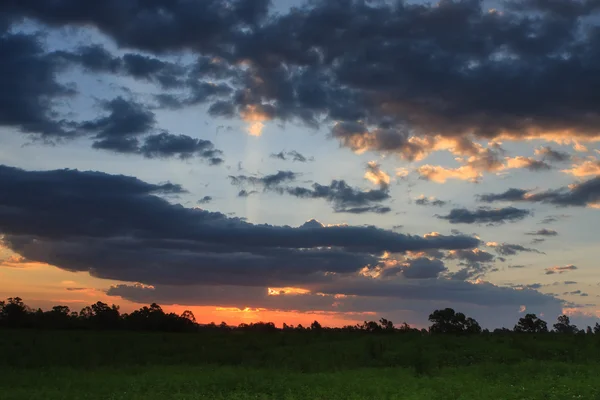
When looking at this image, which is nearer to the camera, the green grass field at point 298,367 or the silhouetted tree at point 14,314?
the green grass field at point 298,367

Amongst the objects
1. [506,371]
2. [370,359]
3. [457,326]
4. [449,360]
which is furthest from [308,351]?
[457,326]

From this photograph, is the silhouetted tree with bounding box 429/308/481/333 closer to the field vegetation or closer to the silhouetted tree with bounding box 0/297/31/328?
the field vegetation

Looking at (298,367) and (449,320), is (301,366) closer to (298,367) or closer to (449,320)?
(298,367)

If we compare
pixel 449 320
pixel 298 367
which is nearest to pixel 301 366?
pixel 298 367

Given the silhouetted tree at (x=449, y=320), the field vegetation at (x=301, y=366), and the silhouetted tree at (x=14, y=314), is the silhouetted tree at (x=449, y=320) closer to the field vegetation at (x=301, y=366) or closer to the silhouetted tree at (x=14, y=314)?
the field vegetation at (x=301, y=366)

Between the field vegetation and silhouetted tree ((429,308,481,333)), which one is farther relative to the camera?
silhouetted tree ((429,308,481,333))

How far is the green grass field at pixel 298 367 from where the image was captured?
123ft

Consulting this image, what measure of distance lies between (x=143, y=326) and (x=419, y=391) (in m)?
73.4

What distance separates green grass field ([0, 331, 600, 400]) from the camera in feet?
123

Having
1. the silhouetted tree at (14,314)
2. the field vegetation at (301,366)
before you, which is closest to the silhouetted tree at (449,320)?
the field vegetation at (301,366)

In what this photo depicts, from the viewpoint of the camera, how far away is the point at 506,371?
44469mm

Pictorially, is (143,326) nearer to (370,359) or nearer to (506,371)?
(370,359)

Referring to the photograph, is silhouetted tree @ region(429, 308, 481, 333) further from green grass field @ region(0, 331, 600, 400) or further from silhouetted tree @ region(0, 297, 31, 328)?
silhouetted tree @ region(0, 297, 31, 328)

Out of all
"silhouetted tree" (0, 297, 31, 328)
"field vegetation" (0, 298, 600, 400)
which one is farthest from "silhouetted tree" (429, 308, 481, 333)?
"silhouetted tree" (0, 297, 31, 328)
